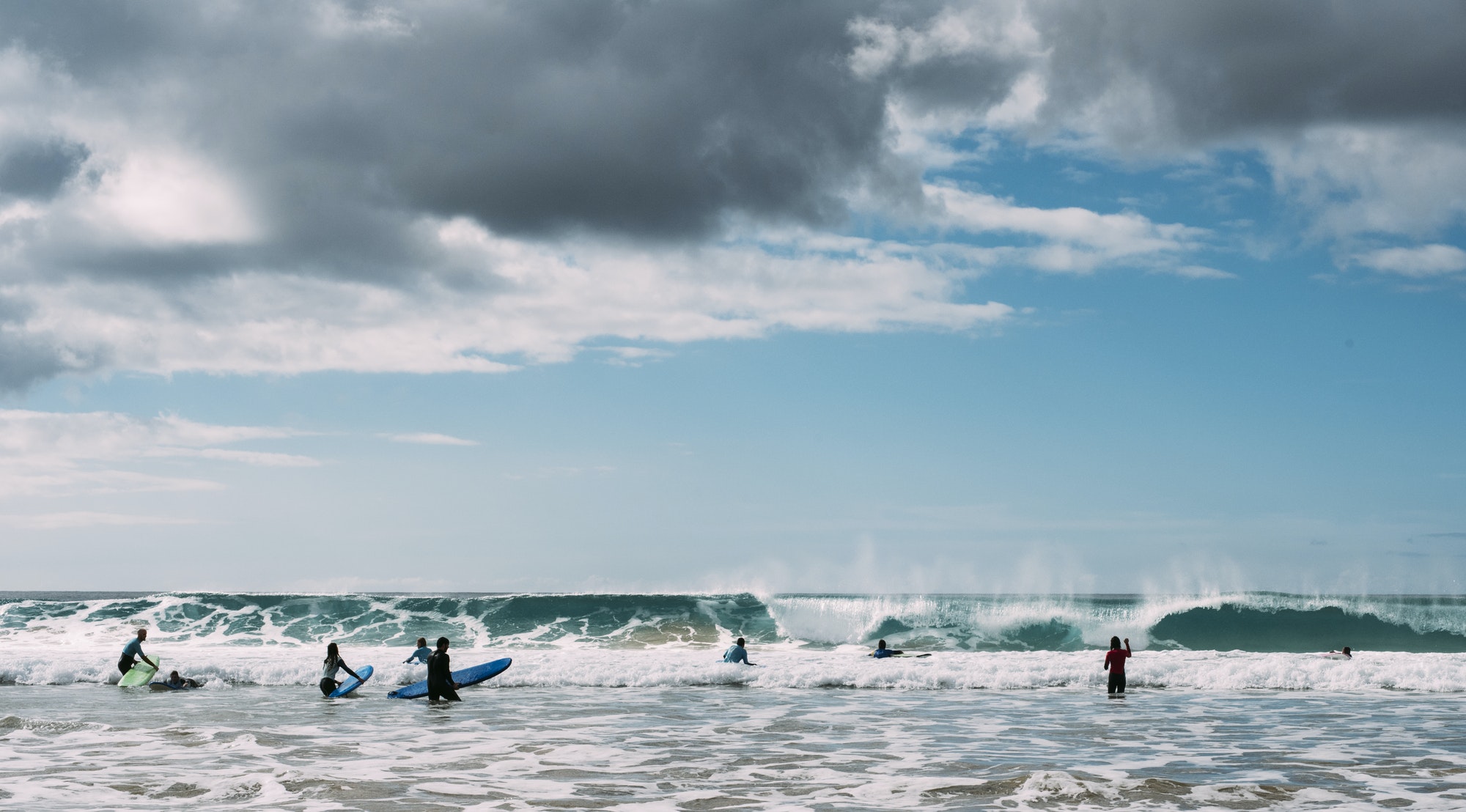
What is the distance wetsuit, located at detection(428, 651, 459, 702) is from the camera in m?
19.3

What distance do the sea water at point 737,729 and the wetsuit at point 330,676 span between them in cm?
33

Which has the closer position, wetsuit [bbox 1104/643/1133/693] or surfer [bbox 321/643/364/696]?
surfer [bbox 321/643/364/696]

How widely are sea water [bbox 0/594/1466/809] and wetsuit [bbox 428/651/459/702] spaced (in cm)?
56

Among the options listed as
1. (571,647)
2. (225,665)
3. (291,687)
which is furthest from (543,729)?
(571,647)

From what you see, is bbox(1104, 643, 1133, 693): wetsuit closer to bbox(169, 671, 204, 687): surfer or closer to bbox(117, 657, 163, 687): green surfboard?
bbox(169, 671, 204, 687): surfer

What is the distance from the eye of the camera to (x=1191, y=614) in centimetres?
4172

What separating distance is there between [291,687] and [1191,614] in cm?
3379

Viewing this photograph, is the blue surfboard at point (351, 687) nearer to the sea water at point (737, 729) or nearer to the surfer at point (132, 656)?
the sea water at point (737, 729)

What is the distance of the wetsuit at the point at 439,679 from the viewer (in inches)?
761

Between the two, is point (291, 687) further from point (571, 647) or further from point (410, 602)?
point (410, 602)

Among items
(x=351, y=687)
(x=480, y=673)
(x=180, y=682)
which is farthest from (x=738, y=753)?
(x=180, y=682)

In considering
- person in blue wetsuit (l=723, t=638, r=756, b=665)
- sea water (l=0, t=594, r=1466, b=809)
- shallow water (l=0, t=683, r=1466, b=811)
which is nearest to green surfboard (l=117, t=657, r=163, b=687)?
sea water (l=0, t=594, r=1466, b=809)

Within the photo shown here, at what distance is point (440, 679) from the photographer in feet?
63.6

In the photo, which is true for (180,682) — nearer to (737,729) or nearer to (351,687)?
(351,687)
